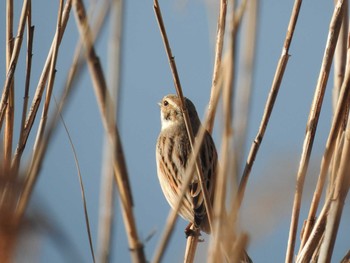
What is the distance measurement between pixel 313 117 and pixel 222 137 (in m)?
0.98

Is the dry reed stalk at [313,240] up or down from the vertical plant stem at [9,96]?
down

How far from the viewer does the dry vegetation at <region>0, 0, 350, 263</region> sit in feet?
5.01

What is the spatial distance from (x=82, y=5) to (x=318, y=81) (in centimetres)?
150

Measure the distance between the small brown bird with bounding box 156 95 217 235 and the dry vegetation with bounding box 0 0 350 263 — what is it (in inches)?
27.0

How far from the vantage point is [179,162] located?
450 centimetres

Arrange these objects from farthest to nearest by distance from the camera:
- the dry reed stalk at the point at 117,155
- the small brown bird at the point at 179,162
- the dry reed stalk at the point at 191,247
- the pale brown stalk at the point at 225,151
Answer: the small brown bird at the point at 179,162 < the dry reed stalk at the point at 191,247 < the pale brown stalk at the point at 225,151 < the dry reed stalk at the point at 117,155

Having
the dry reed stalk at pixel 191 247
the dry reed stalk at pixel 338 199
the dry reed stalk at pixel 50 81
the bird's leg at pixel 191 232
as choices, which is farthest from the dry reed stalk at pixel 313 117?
the dry reed stalk at pixel 50 81

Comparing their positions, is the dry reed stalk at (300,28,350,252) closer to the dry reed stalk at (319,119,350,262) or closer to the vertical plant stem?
the dry reed stalk at (319,119,350,262)

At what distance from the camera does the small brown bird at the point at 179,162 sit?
157 inches

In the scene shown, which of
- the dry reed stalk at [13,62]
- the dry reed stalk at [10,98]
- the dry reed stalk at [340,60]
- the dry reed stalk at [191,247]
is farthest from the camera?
the dry reed stalk at [191,247]

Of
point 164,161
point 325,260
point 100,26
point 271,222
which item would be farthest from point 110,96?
point 164,161

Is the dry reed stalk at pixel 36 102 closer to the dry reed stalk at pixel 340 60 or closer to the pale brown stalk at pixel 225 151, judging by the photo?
the pale brown stalk at pixel 225 151

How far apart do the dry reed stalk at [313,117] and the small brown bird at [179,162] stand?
3.26 ft

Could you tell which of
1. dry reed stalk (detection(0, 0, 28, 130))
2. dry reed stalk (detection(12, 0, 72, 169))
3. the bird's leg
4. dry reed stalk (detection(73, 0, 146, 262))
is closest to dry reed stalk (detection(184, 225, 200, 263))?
the bird's leg
